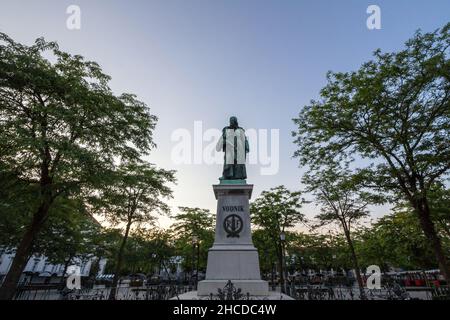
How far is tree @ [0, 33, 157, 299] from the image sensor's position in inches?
408

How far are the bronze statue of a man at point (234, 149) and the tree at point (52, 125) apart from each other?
5838mm

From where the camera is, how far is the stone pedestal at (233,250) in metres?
9.18

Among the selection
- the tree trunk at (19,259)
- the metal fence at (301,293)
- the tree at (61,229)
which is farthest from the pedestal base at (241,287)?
the tree at (61,229)

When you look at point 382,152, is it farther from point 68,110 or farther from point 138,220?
point 138,220

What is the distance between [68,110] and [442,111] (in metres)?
17.1

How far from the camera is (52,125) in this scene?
11438 millimetres

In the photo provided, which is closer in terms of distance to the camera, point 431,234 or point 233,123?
point 431,234

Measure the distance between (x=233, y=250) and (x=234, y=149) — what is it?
17.3 ft

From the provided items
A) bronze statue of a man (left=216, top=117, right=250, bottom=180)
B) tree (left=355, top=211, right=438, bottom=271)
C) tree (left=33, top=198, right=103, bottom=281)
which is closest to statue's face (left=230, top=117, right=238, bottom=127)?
bronze statue of a man (left=216, top=117, right=250, bottom=180)

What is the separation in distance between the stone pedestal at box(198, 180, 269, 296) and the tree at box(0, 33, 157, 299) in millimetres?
6309
